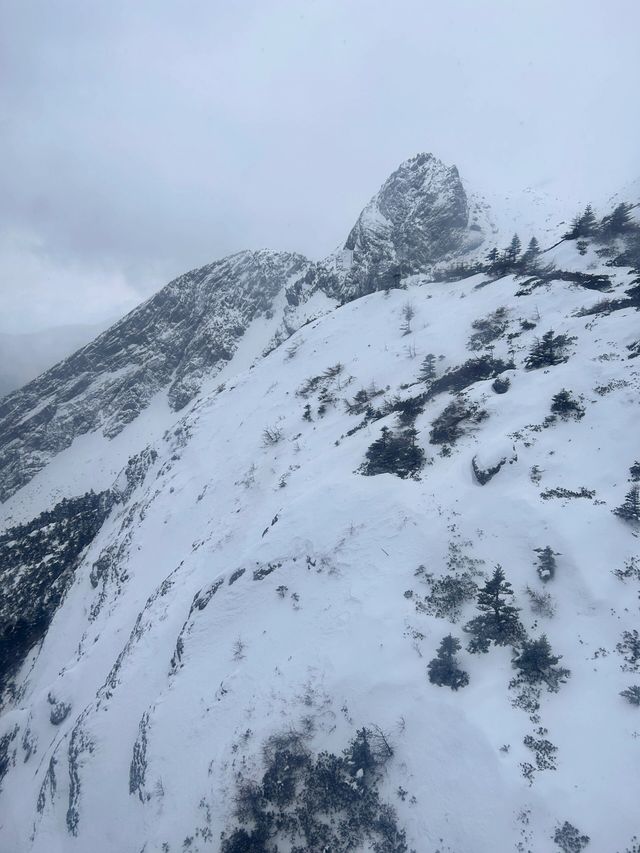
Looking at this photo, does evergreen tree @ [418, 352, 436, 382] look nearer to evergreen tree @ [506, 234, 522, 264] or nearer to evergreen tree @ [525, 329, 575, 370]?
evergreen tree @ [525, 329, 575, 370]

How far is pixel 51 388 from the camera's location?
75312 millimetres

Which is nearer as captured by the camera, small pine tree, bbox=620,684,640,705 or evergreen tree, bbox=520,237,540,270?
small pine tree, bbox=620,684,640,705

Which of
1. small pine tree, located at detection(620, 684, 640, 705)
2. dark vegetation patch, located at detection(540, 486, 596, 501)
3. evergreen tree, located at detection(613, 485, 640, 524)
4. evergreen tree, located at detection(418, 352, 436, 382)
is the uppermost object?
evergreen tree, located at detection(418, 352, 436, 382)

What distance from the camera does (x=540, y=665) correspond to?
13.8 meters

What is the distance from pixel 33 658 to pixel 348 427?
31896 mm

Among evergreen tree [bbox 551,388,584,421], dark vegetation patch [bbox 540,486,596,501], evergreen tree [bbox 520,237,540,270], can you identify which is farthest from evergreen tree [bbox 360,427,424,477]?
evergreen tree [bbox 520,237,540,270]

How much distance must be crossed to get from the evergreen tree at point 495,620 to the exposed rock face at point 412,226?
1611 inches

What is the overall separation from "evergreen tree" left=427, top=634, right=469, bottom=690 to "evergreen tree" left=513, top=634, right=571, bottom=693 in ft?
6.27

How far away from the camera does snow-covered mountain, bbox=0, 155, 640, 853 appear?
12.8m

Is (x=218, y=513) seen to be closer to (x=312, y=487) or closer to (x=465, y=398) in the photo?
(x=312, y=487)

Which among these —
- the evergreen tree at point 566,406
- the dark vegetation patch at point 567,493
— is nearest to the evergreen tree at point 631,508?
the dark vegetation patch at point 567,493

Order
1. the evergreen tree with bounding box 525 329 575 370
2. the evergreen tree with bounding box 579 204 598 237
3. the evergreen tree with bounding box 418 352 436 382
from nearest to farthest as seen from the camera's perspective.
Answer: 1. the evergreen tree with bounding box 525 329 575 370
2. the evergreen tree with bounding box 418 352 436 382
3. the evergreen tree with bounding box 579 204 598 237

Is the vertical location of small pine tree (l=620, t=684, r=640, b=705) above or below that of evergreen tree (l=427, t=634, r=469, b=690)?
below

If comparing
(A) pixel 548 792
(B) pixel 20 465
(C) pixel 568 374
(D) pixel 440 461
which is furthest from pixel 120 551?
(B) pixel 20 465
